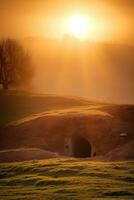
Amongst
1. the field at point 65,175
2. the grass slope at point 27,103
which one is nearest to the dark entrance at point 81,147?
the field at point 65,175

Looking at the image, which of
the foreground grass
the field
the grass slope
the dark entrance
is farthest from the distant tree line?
the foreground grass

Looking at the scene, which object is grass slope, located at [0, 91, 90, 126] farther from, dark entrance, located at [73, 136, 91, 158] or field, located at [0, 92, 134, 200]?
dark entrance, located at [73, 136, 91, 158]

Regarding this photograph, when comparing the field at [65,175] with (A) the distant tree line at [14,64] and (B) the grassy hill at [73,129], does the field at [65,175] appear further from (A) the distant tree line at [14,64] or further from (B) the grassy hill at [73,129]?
(A) the distant tree line at [14,64]

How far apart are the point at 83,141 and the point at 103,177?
11.9 m

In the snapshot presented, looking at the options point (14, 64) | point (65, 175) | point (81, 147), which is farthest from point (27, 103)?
point (65, 175)

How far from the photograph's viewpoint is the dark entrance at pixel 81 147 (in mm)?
30898

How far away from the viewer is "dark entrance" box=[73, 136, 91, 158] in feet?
101

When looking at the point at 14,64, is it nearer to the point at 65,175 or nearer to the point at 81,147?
the point at 81,147

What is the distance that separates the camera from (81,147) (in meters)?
32.1

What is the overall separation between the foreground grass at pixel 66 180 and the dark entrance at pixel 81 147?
5638 mm

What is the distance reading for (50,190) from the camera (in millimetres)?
18312

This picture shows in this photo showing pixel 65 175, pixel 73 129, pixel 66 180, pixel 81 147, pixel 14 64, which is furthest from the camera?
pixel 14 64

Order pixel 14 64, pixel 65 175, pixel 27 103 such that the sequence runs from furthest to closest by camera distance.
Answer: pixel 14 64 < pixel 27 103 < pixel 65 175

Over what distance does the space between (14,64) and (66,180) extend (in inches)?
986
